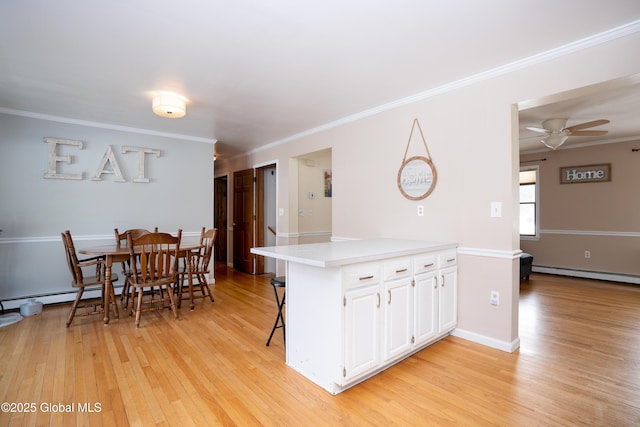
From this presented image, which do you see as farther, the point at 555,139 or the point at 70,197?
the point at 70,197

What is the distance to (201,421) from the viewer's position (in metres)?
1.71

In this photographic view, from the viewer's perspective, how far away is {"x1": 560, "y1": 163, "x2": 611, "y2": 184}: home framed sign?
5359 millimetres

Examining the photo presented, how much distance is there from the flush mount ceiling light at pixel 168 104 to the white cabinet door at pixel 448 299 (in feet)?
10.4

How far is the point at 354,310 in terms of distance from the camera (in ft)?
6.55

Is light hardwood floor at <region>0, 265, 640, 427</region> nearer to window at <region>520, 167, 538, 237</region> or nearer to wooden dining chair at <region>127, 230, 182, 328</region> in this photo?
wooden dining chair at <region>127, 230, 182, 328</region>

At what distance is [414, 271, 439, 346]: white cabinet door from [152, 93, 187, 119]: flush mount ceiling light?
9.71ft

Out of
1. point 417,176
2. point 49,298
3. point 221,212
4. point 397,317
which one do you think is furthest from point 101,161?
point 397,317

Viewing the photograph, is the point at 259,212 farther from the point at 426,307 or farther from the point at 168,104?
the point at 426,307

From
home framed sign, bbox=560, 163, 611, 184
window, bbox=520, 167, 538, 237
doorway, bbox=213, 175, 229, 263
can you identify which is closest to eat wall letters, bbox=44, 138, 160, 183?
doorway, bbox=213, 175, 229, 263

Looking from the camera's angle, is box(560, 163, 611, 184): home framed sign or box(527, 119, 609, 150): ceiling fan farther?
box(560, 163, 611, 184): home framed sign

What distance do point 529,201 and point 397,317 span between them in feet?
18.6

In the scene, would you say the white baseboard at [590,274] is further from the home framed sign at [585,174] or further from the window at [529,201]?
the home framed sign at [585,174]

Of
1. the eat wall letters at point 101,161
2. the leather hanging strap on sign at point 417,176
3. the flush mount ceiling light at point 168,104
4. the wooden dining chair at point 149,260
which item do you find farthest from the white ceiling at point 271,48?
the wooden dining chair at point 149,260

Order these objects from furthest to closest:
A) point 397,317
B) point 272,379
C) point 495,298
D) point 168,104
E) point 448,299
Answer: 1. point 168,104
2. point 448,299
3. point 495,298
4. point 397,317
5. point 272,379
